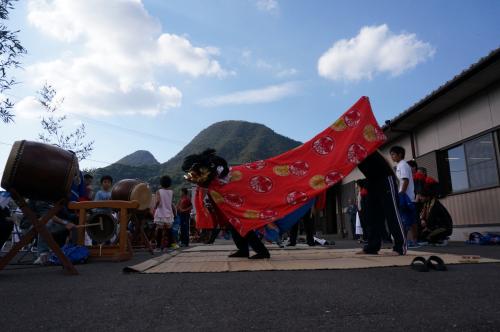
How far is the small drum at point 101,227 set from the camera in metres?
6.23

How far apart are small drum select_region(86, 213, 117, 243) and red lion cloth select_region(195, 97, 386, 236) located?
4.96ft

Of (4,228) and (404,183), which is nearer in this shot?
(4,228)

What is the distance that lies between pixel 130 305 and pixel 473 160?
9.68m

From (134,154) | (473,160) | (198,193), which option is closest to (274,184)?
(198,193)

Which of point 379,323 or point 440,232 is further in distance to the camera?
point 440,232

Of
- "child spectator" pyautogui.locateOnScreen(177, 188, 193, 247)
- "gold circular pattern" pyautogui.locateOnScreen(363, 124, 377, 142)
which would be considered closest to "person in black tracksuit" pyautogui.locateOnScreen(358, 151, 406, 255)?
"gold circular pattern" pyautogui.locateOnScreen(363, 124, 377, 142)

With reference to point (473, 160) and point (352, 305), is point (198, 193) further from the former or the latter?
point (473, 160)

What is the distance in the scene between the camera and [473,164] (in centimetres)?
950

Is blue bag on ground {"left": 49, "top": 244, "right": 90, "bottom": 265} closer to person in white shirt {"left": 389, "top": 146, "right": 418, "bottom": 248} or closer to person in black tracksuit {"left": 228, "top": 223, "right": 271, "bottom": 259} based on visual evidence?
person in black tracksuit {"left": 228, "top": 223, "right": 271, "bottom": 259}

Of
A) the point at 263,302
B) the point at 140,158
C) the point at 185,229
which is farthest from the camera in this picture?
the point at 140,158

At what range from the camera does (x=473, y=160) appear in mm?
9508

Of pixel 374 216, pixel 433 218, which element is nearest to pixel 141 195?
pixel 374 216

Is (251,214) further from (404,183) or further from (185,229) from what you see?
(185,229)

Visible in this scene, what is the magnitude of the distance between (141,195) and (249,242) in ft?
10.7
